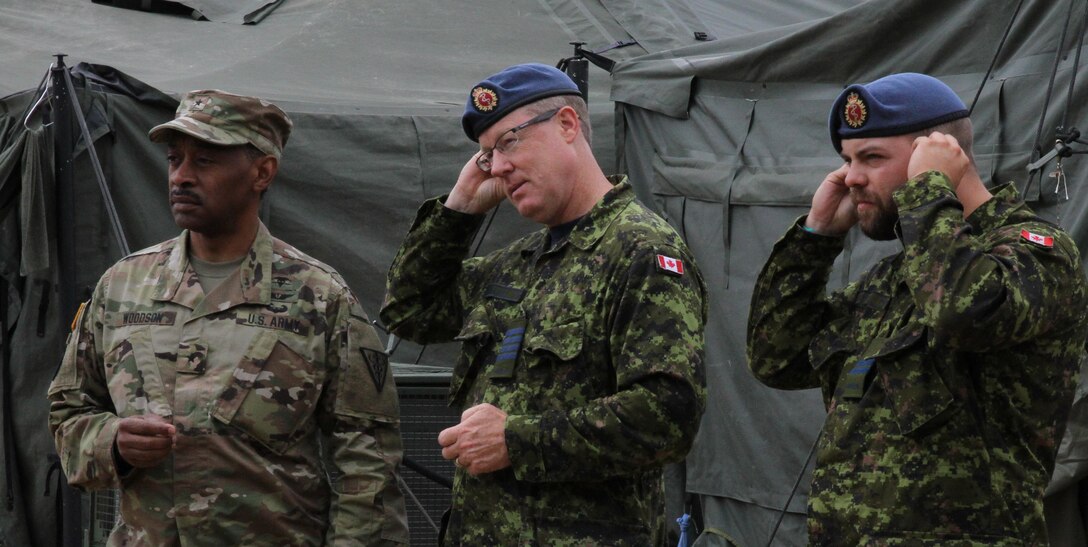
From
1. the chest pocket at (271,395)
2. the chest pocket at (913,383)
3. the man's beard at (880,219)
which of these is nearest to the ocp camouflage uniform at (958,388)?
the chest pocket at (913,383)

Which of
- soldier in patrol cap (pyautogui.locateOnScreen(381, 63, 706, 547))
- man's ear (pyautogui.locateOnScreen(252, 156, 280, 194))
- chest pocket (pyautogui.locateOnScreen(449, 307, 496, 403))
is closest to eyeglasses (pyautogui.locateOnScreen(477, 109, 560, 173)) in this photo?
soldier in patrol cap (pyautogui.locateOnScreen(381, 63, 706, 547))

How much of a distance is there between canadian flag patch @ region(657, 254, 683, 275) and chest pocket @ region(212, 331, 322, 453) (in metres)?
0.87

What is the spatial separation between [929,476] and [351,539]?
1225 millimetres

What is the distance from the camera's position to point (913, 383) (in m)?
2.94

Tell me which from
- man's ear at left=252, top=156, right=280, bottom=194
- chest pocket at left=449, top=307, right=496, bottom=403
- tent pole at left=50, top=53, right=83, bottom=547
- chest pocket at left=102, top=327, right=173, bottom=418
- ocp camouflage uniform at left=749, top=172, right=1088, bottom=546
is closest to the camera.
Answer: ocp camouflage uniform at left=749, top=172, right=1088, bottom=546

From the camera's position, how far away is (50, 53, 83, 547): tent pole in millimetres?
5535

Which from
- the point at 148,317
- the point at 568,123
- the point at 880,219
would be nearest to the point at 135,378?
the point at 148,317

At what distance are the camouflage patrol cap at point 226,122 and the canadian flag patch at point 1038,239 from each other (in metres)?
1.73

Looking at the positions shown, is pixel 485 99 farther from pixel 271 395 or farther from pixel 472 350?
pixel 271 395

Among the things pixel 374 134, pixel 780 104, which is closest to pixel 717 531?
pixel 780 104

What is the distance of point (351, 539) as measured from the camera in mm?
3279

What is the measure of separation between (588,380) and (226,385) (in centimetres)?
84

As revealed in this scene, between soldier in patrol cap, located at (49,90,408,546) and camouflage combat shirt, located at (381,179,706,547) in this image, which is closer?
camouflage combat shirt, located at (381,179,706,547)

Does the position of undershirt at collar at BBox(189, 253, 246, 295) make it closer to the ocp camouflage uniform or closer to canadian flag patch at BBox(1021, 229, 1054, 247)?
the ocp camouflage uniform
